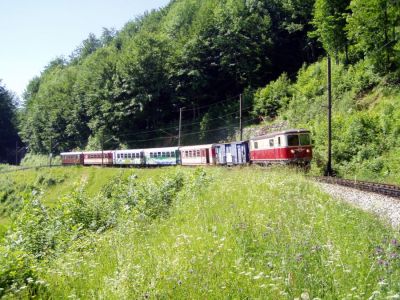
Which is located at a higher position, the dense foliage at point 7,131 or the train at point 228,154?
the dense foliage at point 7,131

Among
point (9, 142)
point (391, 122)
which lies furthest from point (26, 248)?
point (9, 142)

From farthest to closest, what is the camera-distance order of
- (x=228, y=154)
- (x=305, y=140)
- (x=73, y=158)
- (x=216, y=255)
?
1. (x=73, y=158)
2. (x=228, y=154)
3. (x=305, y=140)
4. (x=216, y=255)

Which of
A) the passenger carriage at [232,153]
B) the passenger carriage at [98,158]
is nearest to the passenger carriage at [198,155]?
the passenger carriage at [232,153]

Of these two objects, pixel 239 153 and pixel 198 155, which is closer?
pixel 239 153

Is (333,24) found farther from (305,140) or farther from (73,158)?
(73,158)

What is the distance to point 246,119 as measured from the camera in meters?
52.4

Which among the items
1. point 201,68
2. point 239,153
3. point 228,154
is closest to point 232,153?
point 228,154

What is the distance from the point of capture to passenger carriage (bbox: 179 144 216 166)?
39.8 metres

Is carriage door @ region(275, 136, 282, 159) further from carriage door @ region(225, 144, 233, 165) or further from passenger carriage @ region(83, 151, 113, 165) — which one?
passenger carriage @ region(83, 151, 113, 165)

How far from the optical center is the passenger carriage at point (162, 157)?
45719 millimetres

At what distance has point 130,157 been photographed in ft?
177

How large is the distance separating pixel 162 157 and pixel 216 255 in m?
41.8

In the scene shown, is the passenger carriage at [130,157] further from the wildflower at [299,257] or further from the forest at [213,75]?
the wildflower at [299,257]

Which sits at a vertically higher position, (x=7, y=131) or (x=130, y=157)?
(x=7, y=131)
